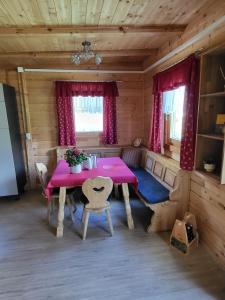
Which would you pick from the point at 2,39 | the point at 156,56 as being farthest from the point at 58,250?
the point at 156,56

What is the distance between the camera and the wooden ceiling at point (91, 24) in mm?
1964

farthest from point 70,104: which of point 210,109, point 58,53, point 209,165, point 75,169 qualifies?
point 209,165

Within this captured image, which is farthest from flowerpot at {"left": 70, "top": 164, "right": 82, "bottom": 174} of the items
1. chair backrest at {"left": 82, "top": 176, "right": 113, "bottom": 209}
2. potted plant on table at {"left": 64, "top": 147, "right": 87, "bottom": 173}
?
chair backrest at {"left": 82, "top": 176, "right": 113, "bottom": 209}

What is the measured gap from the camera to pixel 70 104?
4004 millimetres

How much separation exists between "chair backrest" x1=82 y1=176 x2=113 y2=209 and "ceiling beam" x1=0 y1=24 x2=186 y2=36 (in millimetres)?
1751

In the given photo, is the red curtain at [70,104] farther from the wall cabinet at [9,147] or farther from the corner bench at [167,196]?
the corner bench at [167,196]

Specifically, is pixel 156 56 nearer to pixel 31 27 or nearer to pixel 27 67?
pixel 31 27

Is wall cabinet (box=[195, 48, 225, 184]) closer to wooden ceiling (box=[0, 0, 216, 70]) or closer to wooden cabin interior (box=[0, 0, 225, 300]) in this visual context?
wooden cabin interior (box=[0, 0, 225, 300])

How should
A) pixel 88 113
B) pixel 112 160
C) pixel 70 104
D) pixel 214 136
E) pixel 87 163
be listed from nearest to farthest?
pixel 214 136, pixel 87 163, pixel 112 160, pixel 70 104, pixel 88 113

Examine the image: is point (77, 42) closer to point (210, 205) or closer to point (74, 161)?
point (74, 161)

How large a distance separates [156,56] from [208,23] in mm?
1428

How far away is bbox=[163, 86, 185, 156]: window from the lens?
301 cm

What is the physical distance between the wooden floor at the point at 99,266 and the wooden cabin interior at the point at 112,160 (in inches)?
0.5

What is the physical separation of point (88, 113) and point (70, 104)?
411 mm
